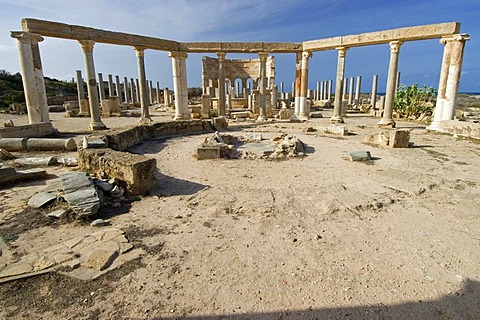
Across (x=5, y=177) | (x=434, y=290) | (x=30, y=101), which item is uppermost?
(x=30, y=101)

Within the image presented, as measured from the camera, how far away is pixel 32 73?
11445 mm

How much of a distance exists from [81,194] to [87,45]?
37.1 ft

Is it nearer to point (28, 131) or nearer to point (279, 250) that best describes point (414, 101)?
point (279, 250)

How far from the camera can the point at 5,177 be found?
5539 millimetres

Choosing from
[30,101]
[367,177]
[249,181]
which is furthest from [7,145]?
[367,177]

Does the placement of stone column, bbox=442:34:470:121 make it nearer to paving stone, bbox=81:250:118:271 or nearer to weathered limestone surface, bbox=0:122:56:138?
paving stone, bbox=81:250:118:271

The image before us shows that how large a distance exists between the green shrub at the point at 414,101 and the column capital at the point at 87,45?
65.9 ft

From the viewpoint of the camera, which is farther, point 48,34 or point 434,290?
point 48,34

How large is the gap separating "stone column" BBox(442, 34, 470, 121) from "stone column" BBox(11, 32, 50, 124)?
18.2 meters

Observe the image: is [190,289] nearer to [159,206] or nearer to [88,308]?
[88,308]

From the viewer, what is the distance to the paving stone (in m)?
3.06

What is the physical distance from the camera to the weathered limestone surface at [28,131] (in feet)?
32.2

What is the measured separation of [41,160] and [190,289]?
6.72 metres

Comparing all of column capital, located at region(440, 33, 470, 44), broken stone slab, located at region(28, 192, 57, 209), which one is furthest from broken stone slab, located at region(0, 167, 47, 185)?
column capital, located at region(440, 33, 470, 44)
